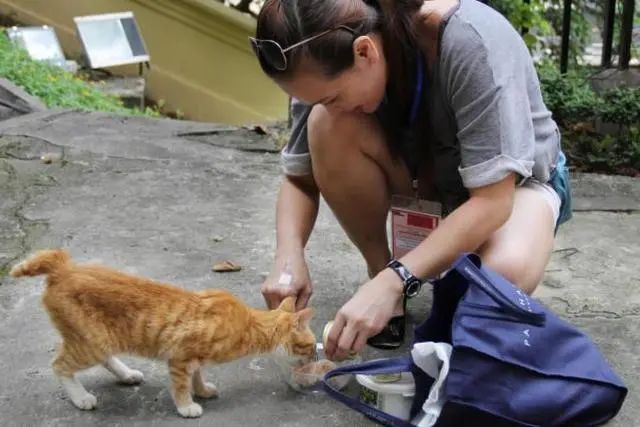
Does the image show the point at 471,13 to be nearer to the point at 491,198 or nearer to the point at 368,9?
the point at 368,9

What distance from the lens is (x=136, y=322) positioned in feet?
6.64

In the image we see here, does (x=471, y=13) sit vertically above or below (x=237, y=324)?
above

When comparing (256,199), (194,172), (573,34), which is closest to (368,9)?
(256,199)

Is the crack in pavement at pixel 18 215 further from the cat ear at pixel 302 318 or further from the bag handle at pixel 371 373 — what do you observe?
the bag handle at pixel 371 373

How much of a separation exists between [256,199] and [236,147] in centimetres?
106

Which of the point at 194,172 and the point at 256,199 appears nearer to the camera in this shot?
the point at 256,199

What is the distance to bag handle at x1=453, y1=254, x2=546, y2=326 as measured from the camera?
1.90 metres

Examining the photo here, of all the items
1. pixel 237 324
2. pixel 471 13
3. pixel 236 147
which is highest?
pixel 471 13

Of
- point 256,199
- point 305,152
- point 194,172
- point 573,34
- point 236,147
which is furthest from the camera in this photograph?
point 573,34

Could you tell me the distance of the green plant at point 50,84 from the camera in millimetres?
5883

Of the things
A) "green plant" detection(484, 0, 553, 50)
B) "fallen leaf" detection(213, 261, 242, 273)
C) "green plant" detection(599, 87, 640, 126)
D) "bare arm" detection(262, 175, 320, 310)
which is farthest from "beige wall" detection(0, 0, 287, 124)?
"bare arm" detection(262, 175, 320, 310)

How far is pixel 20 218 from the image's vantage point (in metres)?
3.57

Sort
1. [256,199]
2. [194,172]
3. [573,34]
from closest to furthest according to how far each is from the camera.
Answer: [256,199] < [194,172] < [573,34]

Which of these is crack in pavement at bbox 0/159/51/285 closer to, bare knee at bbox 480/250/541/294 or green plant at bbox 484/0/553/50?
bare knee at bbox 480/250/541/294
